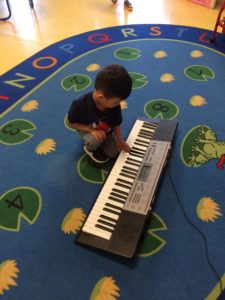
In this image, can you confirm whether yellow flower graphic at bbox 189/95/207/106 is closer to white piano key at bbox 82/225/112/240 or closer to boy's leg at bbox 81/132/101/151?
boy's leg at bbox 81/132/101/151

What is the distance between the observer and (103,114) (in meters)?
1.44

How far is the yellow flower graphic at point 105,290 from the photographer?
1.17 m

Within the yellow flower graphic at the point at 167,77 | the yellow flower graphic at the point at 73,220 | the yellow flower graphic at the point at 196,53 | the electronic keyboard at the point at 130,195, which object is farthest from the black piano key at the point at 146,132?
the yellow flower graphic at the point at 196,53

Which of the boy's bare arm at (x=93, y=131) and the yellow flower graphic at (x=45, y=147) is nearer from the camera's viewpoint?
the boy's bare arm at (x=93, y=131)

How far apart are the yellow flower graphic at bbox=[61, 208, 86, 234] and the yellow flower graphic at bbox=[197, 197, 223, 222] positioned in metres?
0.59

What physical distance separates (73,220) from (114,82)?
70 cm

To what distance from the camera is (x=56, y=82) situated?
2.21 metres

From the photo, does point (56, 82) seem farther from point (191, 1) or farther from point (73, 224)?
point (191, 1)

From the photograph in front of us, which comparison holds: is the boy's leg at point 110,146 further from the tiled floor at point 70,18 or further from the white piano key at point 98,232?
the tiled floor at point 70,18

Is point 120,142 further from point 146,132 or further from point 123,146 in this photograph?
point 146,132

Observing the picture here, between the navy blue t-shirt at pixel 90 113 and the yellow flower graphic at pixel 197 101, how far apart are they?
750 mm

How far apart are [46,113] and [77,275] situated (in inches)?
44.4

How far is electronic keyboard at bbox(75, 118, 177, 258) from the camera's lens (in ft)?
3.97

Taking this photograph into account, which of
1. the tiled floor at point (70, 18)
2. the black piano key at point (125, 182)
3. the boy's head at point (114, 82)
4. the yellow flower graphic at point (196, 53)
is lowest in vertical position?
the black piano key at point (125, 182)
